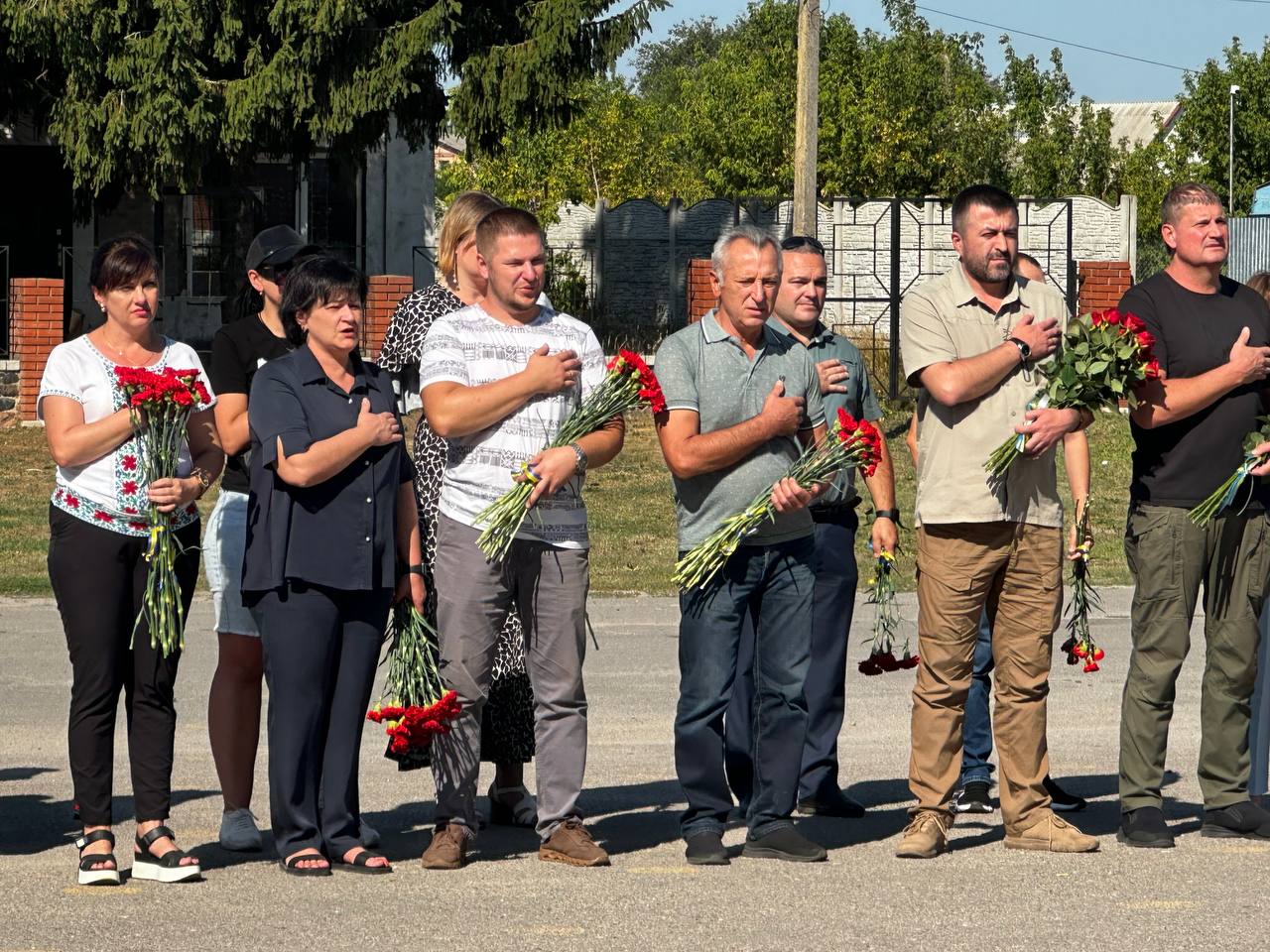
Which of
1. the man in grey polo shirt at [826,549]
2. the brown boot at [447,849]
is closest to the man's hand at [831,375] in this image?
the man in grey polo shirt at [826,549]

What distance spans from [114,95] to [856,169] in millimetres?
29872

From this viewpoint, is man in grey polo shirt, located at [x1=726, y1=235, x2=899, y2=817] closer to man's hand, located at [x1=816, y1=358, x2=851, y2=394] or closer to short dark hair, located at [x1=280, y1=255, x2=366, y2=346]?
man's hand, located at [x1=816, y1=358, x2=851, y2=394]

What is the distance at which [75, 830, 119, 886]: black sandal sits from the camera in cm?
603

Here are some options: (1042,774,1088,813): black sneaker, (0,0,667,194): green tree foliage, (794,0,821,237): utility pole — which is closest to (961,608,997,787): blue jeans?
(1042,774,1088,813): black sneaker

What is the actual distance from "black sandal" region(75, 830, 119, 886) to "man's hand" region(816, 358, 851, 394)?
9.45 feet

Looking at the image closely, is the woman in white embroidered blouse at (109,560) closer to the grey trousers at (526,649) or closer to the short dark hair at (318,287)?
the short dark hair at (318,287)

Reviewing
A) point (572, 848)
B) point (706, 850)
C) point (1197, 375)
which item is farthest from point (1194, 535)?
point (572, 848)

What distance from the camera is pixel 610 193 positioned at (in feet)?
183

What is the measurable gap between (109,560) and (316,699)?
31.0 inches

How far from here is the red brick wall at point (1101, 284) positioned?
24.8 metres

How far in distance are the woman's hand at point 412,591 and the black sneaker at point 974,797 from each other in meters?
2.33

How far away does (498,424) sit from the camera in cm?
630

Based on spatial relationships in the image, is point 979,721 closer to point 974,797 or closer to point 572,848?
point 974,797

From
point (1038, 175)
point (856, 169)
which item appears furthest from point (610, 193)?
point (1038, 175)
